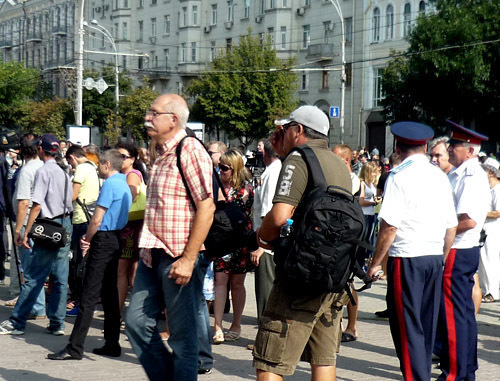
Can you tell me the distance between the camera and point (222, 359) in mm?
7625

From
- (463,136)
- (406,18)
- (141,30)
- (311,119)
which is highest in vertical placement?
(141,30)

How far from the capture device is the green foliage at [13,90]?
6869 cm

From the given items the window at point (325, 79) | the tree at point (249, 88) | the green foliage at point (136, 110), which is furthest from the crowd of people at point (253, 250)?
the window at point (325, 79)

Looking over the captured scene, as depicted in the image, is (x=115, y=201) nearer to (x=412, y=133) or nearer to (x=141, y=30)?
(x=412, y=133)

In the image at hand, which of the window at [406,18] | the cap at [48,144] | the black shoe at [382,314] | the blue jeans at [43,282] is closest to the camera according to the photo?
the blue jeans at [43,282]

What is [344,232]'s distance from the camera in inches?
183

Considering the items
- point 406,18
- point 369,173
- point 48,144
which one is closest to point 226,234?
point 48,144

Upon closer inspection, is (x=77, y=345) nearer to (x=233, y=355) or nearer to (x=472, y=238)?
(x=233, y=355)

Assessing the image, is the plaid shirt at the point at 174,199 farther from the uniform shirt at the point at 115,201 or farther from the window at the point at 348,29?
the window at the point at 348,29

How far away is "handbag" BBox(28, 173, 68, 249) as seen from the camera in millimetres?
8211

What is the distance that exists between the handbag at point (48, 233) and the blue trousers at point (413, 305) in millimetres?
3549

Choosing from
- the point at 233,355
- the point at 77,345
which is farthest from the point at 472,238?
the point at 77,345

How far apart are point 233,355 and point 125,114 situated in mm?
42509

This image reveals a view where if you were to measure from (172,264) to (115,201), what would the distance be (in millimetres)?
2457
